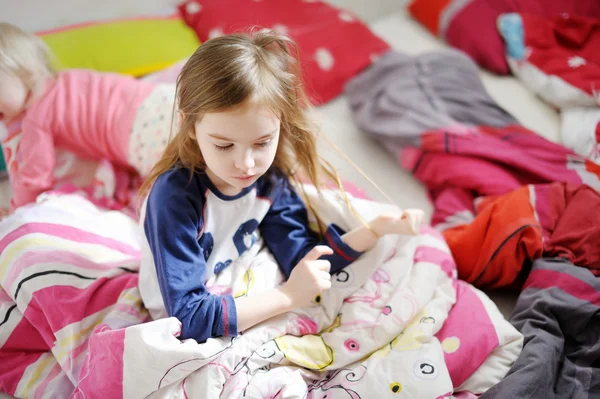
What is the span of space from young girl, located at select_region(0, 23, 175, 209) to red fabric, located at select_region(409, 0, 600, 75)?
3.08 ft

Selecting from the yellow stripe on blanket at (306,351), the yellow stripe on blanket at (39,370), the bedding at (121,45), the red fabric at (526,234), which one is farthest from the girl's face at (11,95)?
the red fabric at (526,234)

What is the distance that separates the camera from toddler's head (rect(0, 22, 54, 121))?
1136mm

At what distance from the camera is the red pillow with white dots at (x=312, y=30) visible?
1.59m

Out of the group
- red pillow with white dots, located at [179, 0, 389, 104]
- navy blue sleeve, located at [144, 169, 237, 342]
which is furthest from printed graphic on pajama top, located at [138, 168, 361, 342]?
red pillow with white dots, located at [179, 0, 389, 104]

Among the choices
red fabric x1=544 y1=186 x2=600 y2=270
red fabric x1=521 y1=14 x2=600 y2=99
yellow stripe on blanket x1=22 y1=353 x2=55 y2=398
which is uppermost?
red fabric x1=521 y1=14 x2=600 y2=99

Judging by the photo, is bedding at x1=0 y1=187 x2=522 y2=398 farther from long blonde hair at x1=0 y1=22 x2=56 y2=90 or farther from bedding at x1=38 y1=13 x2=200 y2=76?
bedding at x1=38 y1=13 x2=200 y2=76

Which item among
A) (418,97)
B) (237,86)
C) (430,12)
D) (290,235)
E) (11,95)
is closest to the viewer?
(237,86)

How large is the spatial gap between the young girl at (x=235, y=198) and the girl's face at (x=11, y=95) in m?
0.44

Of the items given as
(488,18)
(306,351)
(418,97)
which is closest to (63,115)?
(306,351)

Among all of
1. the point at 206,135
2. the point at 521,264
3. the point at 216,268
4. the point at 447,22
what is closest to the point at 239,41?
the point at 206,135

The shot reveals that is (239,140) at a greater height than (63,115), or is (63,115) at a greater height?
(239,140)

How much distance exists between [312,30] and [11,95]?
87 cm

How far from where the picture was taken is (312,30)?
166 centimetres

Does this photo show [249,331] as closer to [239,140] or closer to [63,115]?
[239,140]
